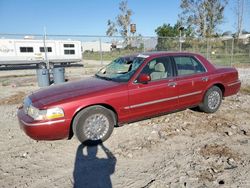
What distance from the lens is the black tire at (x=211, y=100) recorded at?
5570 millimetres

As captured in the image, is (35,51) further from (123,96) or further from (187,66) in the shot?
(123,96)

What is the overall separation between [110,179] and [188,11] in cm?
3777

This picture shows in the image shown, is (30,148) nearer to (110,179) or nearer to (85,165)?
(85,165)

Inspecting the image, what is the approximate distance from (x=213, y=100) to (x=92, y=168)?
3.74 meters

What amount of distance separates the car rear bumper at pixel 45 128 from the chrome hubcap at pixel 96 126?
367 mm

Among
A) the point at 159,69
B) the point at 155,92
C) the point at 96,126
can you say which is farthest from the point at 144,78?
the point at 96,126

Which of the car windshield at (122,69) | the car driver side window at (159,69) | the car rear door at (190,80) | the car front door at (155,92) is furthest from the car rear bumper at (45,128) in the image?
the car rear door at (190,80)

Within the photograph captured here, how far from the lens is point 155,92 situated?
4637 millimetres

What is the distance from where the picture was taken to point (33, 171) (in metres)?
3.38

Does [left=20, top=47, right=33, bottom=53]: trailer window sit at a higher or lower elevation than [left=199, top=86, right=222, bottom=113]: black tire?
higher

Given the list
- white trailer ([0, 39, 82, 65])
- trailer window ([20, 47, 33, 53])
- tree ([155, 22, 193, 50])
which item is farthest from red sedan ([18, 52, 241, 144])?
trailer window ([20, 47, 33, 53])

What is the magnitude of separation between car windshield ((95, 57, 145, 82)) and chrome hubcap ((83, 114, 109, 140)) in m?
0.90

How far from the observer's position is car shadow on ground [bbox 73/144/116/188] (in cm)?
305

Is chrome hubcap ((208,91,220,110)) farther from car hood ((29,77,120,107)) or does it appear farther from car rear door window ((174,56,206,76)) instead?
car hood ((29,77,120,107))
